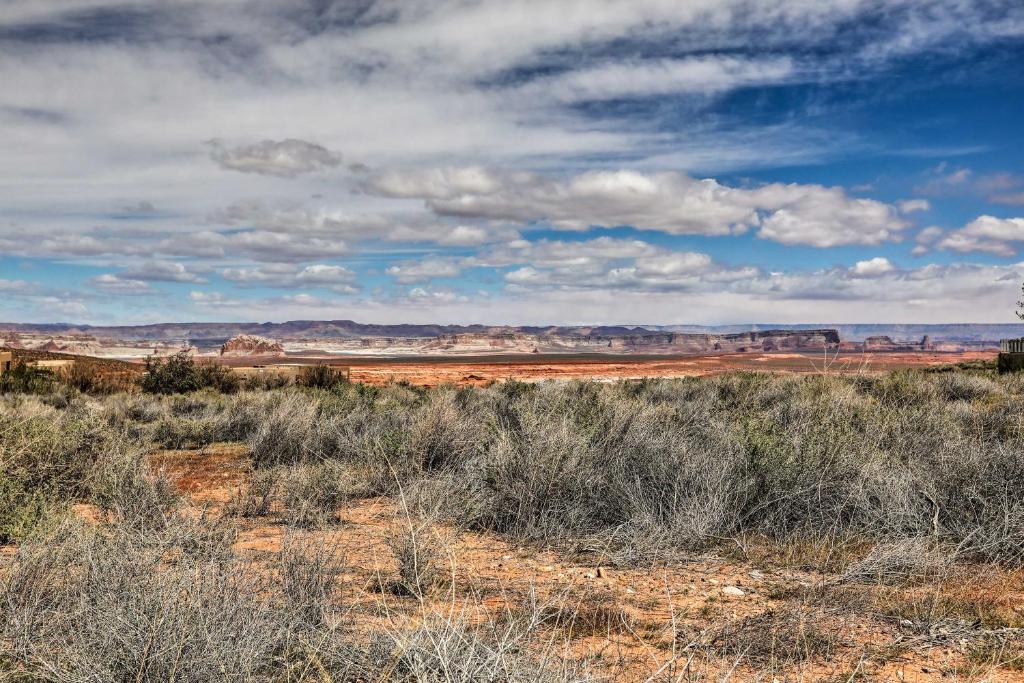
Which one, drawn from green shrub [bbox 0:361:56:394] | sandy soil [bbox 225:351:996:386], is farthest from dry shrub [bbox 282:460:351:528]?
green shrub [bbox 0:361:56:394]

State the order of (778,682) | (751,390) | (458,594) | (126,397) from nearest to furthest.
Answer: (778,682)
(458,594)
(751,390)
(126,397)

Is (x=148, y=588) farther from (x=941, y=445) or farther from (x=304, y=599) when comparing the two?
(x=941, y=445)

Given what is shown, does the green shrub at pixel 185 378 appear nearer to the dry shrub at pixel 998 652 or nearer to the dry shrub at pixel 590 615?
the dry shrub at pixel 590 615

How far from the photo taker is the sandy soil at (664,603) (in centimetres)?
442

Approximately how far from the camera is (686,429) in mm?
10992

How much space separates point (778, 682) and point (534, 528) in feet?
13.2

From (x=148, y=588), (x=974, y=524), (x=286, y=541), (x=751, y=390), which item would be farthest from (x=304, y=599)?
(x=751, y=390)

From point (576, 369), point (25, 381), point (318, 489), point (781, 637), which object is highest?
point (25, 381)

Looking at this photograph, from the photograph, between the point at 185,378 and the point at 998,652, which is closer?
the point at 998,652

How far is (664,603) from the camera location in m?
5.82

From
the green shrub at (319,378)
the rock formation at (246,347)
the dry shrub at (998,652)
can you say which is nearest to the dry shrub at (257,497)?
the dry shrub at (998,652)

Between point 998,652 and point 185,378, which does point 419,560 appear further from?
point 185,378

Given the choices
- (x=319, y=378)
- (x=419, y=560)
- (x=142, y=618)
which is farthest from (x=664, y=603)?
(x=319, y=378)

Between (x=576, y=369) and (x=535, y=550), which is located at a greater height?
(x=535, y=550)
